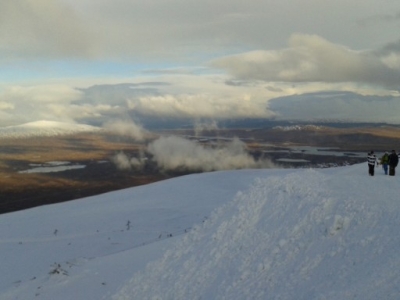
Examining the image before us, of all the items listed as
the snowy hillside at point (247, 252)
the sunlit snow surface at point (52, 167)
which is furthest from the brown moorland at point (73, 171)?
the snowy hillside at point (247, 252)

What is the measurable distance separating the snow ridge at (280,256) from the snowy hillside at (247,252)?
0.10ft

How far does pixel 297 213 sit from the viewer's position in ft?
42.3

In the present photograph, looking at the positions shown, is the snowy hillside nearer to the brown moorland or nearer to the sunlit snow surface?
the brown moorland

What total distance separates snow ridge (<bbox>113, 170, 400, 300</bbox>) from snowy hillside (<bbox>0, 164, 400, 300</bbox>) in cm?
3

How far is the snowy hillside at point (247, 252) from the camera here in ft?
31.0

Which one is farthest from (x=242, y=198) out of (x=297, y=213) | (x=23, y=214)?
(x=23, y=214)

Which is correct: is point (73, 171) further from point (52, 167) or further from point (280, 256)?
point (280, 256)

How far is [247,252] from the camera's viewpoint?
11750 mm

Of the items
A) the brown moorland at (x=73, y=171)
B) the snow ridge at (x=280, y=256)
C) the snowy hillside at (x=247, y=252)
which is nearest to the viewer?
the snow ridge at (x=280, y=256)

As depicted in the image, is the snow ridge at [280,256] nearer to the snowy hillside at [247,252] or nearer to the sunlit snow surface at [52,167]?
the snowy hillside at [247,252]

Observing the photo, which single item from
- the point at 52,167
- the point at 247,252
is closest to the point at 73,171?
the point at 52,167

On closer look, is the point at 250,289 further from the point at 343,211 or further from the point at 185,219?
the point at 185,219

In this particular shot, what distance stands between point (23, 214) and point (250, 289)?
22195 mm

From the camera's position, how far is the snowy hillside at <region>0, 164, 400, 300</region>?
9.46m
